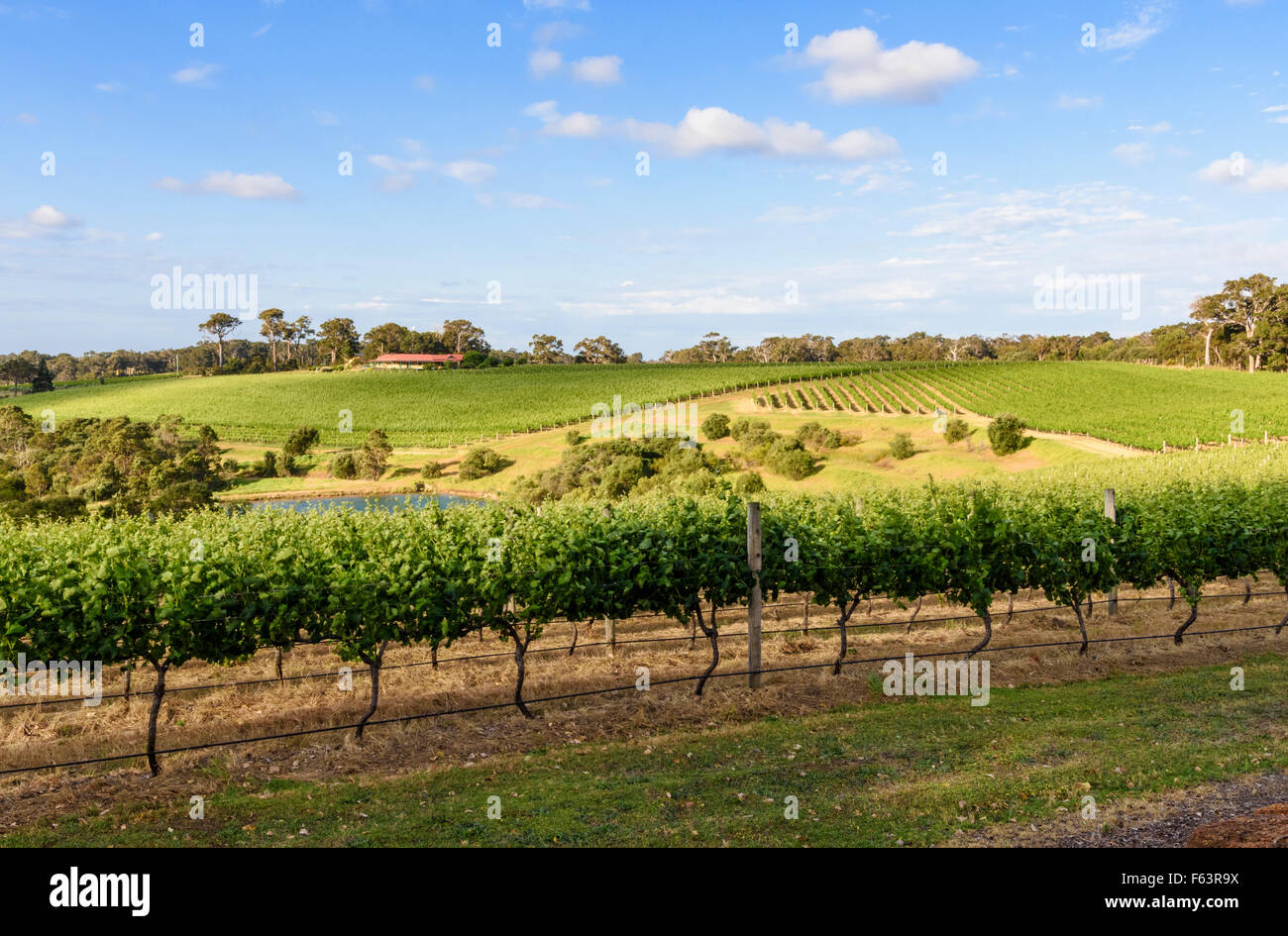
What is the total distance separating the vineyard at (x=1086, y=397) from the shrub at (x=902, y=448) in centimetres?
1323

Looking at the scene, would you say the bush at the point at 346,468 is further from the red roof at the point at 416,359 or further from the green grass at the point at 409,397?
the red roof at the point at 416,359

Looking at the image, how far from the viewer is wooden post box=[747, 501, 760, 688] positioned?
521 inches

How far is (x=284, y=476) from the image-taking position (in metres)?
77.9

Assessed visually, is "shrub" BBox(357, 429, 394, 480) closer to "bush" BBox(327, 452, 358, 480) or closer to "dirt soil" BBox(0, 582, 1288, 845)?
"bush" BBox(327, 452, 358, 480)

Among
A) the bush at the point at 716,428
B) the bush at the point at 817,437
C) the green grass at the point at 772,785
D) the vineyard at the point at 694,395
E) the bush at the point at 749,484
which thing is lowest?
the green grass at the point at 772,785

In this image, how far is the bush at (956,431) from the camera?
2510 inches

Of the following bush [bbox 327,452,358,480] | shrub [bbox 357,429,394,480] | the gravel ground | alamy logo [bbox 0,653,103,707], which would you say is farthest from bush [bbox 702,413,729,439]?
the gravel ground

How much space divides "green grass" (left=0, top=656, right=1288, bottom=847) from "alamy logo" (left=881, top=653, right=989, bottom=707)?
1078 millimetres

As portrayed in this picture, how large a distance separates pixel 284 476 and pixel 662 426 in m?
38.6

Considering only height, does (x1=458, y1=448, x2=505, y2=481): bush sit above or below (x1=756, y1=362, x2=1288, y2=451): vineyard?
below

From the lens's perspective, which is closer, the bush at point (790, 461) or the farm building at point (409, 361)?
the bush at point (790, 461)

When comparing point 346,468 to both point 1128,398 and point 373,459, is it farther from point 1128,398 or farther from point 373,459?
point 1128,398

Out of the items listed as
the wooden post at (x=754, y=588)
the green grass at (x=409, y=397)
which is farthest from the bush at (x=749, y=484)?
the green grass at (x=409, y=397)
